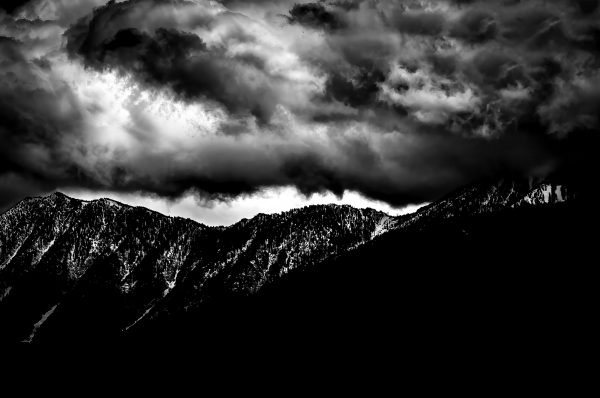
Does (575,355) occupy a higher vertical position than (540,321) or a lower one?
lower

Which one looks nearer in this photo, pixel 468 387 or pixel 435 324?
pixel 468 387

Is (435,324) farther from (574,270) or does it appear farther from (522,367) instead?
(574,270)

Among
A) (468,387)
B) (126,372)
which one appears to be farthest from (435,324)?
(126,372)

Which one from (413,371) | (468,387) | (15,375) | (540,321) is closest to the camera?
(468,387)

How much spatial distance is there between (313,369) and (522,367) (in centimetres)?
5524

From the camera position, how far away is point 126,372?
592ft

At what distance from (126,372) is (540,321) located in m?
129

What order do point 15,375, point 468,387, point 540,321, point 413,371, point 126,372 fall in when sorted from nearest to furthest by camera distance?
point 468,387, point 413,371, point 540,321, point 15,375, point 126,372

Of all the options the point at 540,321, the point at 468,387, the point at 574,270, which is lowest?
the point at 468,387

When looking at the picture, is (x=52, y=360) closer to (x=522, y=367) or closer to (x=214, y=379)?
(x=214, y=379)

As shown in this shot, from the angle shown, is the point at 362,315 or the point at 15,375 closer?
the point at 15,375

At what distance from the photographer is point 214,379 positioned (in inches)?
Result: 6398

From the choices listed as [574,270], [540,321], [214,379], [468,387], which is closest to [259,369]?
[214,379]

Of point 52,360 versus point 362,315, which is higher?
point 362,315
